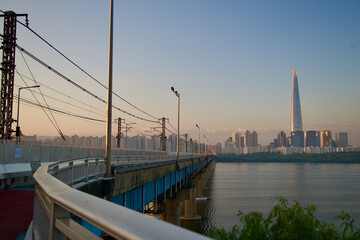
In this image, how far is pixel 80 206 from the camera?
91.2 inches

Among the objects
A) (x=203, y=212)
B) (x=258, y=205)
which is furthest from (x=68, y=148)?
(x=258, y=205)

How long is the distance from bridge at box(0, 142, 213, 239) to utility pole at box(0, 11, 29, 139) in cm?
341

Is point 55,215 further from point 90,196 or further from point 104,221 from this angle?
point 104,221

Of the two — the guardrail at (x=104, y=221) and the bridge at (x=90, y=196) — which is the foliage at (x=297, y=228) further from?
the guardrail at (x=104, y=221)

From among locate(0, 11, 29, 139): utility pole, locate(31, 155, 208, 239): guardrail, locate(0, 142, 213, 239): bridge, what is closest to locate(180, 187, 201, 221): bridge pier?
locate(0, 142, 213, 239): bridge

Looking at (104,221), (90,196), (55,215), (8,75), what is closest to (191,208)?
(8,75)

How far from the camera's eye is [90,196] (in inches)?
102

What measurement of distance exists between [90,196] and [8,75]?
26748 mm

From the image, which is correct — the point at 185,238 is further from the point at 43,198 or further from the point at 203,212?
the point at 203,212

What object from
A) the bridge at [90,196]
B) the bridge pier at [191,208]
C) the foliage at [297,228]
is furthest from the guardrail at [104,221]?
the bridge pier at [191,208]

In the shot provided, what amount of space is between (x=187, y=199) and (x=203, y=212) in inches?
369

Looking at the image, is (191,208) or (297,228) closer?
(297,228)

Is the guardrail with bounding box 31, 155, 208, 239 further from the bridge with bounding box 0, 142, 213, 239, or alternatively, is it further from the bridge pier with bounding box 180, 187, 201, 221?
the bridge pier with bounding box 180, 187, 201, 221

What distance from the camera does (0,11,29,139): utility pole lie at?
83.5ft
